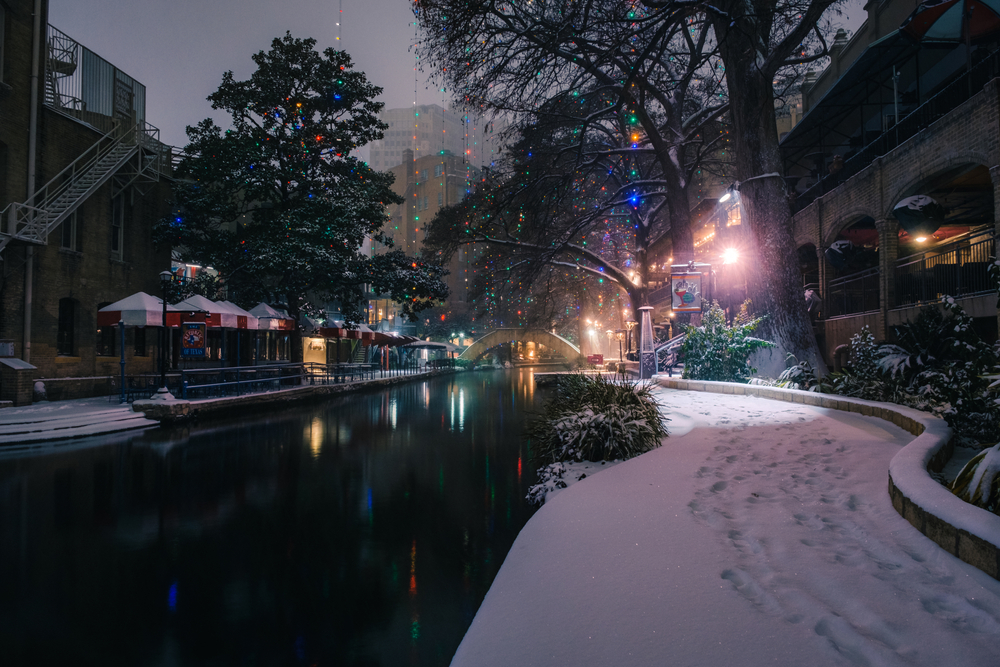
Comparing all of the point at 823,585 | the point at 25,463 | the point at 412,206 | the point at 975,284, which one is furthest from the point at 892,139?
the point at 412,206

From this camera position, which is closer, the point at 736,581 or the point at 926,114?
the point at 736,581

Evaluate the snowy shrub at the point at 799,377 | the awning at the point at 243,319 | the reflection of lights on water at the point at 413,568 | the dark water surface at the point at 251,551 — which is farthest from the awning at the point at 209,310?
the snowy shrub at the point at 799,377

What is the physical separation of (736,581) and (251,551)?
14.8 feet

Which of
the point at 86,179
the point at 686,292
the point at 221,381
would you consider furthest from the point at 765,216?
the point at 86,179

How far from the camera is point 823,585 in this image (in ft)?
11.0

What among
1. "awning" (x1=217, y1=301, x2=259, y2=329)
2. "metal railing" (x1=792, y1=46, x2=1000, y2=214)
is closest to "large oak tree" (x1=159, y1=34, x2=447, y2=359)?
"awning" (x1=217, y1=301, x2=259, y2=329)

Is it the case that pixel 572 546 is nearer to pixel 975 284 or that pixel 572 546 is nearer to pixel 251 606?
pixel 251 606

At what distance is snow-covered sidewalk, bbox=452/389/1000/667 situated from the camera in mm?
2770

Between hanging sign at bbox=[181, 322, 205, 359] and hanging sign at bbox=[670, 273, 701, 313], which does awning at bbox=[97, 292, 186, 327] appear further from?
hanging sign at bbox=[670, 273, 701, 313]

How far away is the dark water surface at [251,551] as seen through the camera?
Answer: 3.92 meters

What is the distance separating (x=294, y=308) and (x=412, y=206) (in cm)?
8825

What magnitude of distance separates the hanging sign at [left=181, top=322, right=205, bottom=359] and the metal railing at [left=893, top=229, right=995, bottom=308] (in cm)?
2042

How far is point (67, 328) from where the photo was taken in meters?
19.3

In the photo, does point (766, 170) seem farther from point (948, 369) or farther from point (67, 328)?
point (67, 328)
